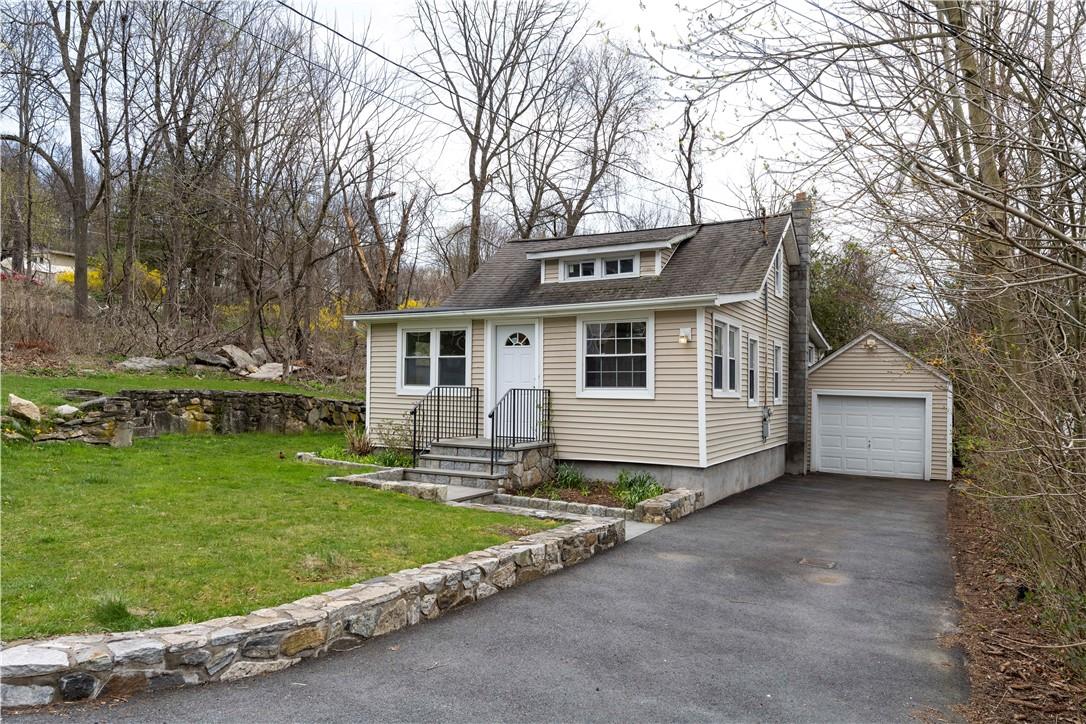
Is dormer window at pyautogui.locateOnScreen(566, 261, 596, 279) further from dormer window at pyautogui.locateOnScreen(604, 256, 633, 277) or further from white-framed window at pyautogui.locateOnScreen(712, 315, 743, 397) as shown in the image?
white-framed window at pyautogui.locateOnScreen(712, 315, 743, 397)

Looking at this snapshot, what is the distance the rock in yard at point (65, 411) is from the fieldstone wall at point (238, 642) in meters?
7.39

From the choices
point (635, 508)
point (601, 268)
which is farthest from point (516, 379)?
point (635, 508)

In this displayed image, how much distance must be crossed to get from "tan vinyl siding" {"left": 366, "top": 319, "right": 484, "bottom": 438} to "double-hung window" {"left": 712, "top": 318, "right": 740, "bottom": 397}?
5382mm

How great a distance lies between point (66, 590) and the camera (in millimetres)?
4551

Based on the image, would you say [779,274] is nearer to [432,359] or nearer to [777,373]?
[777,373]

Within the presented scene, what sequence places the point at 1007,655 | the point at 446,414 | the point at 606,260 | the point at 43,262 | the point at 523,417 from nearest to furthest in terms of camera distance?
the point at 1007,655 → the point at 523,417 → the point at 446,414 → the point at 606,260 → the point at 43,262

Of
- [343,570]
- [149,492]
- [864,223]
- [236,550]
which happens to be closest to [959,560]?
[864,223]

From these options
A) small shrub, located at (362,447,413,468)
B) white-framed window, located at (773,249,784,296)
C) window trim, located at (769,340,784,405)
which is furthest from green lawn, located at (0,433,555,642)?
white-framed window, located at (773,249,784,296)

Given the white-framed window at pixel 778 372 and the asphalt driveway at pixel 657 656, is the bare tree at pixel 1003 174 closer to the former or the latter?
the asphalt driveway at pixel 657 656

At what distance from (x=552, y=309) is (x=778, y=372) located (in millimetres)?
6930

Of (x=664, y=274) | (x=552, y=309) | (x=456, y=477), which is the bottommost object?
(x=456, y=477)

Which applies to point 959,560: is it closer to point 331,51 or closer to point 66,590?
point 66,590

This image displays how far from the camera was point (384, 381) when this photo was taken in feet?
43.7

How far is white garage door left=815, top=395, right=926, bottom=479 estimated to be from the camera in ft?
53.2
